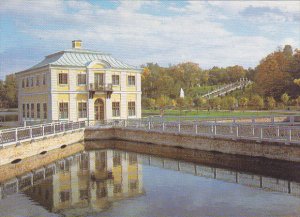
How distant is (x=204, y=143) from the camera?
25078mm

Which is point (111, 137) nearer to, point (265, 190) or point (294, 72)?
point (265, 190)

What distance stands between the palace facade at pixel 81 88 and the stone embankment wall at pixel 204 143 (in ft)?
13.5

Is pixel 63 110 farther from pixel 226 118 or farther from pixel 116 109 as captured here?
pixel 226 118

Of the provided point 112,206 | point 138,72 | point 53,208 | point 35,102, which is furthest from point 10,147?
point 138,72

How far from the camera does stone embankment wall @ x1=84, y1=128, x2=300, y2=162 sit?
19938mm

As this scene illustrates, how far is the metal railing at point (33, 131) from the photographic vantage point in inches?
878

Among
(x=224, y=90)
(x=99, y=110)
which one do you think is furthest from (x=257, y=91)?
(x=99, y=110)

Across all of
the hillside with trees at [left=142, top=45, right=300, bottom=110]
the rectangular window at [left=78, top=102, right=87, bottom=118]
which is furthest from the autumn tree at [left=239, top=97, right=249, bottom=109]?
the rectangular window at [left=78, top=102, right=87, bottom=118]

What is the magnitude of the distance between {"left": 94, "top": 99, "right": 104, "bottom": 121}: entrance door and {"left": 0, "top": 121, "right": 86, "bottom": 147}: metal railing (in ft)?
13.7

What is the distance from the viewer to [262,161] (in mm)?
20625

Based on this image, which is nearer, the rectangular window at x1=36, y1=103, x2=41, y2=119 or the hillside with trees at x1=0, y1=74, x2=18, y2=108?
the rectangular window at x1=36, y1=103, x2=41, y2=119

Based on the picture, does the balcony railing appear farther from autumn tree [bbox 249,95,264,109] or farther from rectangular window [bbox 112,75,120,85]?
autumn tree [bbox 249,95,264,109]

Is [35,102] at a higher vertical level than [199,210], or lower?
higher

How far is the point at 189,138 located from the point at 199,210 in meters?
13.3
